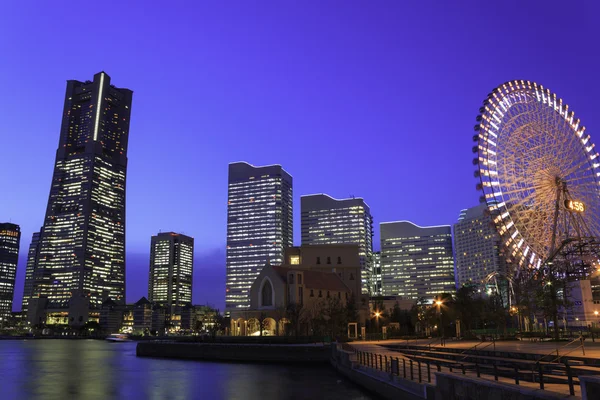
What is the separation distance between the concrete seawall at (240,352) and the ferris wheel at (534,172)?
3033cm

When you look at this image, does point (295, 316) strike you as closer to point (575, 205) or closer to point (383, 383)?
point (575, 205)

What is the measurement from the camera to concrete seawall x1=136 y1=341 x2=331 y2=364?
6988cm

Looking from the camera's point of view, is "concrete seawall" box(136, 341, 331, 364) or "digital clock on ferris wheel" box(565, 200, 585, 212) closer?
"digital clock on ferris wheel" box(565, 200, 585, 212)

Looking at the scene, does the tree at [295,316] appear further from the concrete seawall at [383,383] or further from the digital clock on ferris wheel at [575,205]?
the digital clock on ferris wheel at [575,205]

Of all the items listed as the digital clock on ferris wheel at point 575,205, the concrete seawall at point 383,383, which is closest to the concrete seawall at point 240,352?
the concrete seawall at point 383,383

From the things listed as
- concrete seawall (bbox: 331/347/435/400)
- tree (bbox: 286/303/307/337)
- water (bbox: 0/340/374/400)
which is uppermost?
tree (bbox: 286/303/307/337)

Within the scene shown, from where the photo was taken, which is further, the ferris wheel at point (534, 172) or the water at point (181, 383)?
the ferris wheel at point (534, 172)

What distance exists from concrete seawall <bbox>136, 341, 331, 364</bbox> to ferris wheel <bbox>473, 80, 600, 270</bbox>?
3033 cm

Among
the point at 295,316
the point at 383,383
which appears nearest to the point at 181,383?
the point at 383,383

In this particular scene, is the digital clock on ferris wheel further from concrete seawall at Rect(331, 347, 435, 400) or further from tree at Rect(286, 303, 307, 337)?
tree at Rect(286, 303, 307, 337)

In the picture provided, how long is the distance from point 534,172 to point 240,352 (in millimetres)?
51073

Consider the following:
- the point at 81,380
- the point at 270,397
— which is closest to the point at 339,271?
the point at 81,380

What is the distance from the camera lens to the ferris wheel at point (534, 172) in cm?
6469

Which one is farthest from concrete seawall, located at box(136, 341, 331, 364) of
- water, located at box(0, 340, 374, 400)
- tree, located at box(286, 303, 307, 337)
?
tree, located at box(286, 303, 307, 337)
